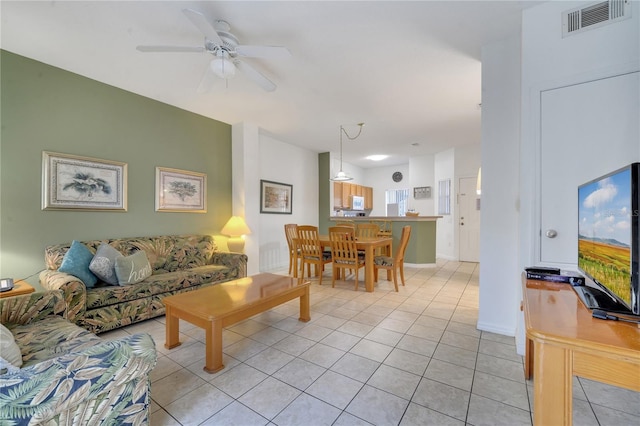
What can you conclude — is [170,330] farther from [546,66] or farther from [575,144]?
[546,66]

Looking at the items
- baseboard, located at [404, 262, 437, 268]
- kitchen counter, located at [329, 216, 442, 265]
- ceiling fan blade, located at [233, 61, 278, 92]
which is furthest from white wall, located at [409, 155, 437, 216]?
ceiling fan blade, located at [233, 61, 278, 92]

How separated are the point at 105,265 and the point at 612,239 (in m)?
3.59

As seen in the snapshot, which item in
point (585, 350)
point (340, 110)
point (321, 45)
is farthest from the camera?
point (340, 110)

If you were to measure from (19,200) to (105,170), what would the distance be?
2.46 ft

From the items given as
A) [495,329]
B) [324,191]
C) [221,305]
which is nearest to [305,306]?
[221,305]

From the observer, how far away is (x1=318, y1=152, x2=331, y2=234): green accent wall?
641 centimetres

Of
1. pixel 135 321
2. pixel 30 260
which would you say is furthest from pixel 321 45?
pixel 30 260

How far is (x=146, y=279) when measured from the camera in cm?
273

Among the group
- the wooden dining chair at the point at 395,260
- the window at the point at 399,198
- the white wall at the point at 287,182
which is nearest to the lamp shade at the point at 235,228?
the white wall at the point at 287,182

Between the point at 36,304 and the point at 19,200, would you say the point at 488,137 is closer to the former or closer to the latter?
the point at 36,304

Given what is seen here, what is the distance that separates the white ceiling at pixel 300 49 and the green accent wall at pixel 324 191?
2.42 meters

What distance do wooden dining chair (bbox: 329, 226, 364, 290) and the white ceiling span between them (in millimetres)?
1773

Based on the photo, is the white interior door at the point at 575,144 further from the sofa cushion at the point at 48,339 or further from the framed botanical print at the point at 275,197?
the framed botanical print at the point at 275,197

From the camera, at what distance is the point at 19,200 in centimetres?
244
